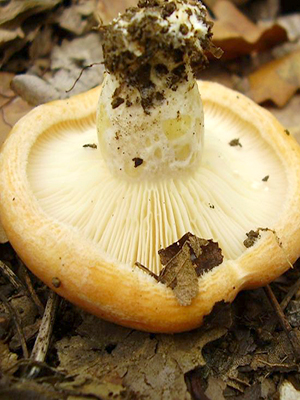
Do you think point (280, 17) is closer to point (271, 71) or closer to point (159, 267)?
point (271, 71)

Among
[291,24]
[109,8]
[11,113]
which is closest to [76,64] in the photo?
[109,8]

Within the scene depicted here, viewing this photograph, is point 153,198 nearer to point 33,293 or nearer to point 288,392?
point 33,293

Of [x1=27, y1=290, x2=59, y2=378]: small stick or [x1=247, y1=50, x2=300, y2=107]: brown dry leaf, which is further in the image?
[x1=247, y1=50, x2=300, y2=107]: brown dry leaf

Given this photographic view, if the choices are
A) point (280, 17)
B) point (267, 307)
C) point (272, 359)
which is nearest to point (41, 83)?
point (267, 307)

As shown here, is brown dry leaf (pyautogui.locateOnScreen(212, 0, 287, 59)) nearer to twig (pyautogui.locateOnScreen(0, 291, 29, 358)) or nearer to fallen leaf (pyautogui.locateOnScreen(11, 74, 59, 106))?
fallen leaf (pyautogui.locateOnScreen(11, 74, 59, 106))

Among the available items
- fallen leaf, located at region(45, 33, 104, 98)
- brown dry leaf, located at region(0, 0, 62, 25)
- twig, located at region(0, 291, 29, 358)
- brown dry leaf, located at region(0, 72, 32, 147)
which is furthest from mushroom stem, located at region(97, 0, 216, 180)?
brown dry leaf, located at region(0, 0, 62, 25)

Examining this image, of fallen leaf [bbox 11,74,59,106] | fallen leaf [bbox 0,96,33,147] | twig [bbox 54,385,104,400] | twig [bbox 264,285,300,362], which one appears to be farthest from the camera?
fallen leaf [bbox 11,74,59,106]
